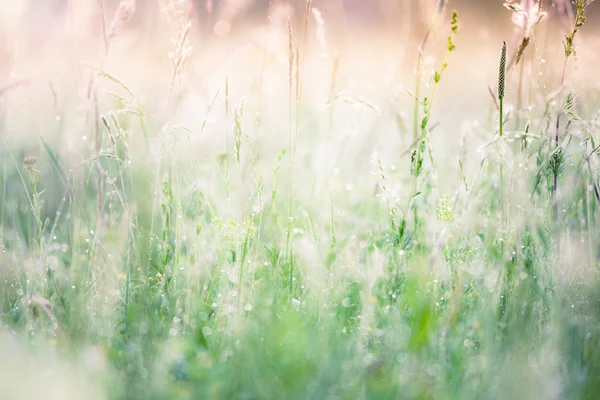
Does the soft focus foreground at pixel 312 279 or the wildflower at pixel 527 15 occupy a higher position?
the wildflower at pixel 527 15

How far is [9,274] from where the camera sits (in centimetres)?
204

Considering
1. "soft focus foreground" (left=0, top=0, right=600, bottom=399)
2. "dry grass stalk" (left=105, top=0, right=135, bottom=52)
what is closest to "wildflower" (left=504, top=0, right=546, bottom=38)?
"soft focus foreground" (left=0, top=0, right=600, bottom=399)

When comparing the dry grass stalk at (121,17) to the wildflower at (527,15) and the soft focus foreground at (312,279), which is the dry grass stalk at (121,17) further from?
the wildflower at (527,15)

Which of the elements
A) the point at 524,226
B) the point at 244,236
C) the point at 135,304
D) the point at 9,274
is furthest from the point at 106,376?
the point at 524,226

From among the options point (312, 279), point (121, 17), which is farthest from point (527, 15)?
point (121, 17)

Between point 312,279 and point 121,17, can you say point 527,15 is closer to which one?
point 312,279

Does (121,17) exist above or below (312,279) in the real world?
above

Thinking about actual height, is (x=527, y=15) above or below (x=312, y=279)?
above

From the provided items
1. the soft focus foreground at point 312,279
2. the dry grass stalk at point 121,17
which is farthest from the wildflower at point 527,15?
the dry grass stalk at point 121,17

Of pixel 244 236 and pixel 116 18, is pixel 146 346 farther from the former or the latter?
pixel 116 18

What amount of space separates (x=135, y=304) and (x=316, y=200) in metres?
0.81

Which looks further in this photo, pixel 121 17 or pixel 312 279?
pixel 121 17

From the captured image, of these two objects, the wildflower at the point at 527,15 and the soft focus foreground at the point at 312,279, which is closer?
the soft focus foreground at the point at 312,279

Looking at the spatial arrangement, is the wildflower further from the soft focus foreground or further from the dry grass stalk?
the dry grass stalk
